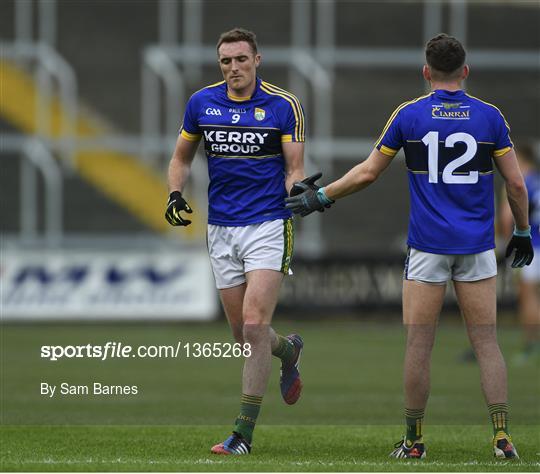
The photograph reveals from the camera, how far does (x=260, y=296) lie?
7949 millimetres

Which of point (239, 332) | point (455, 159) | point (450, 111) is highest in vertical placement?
point (450, 111)

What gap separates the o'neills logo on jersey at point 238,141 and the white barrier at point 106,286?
11489mm

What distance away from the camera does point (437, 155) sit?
24.9ft

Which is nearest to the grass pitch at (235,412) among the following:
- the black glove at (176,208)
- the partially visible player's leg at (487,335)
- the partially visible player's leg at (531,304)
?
the partially visible player's leg at (487,335)

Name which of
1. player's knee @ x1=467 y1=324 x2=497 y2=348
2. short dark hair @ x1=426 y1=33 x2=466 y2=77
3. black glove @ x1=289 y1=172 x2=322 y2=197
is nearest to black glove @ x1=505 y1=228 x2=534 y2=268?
player's knee @ x1=467 y1=324 x2=497 y2=348

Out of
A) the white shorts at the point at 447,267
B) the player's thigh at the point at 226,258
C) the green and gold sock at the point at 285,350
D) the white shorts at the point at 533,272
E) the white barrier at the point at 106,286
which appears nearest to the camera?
the white shorts at the point at 447,267

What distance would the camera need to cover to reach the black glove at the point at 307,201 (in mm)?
7688

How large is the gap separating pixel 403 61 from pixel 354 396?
1244 centimetres

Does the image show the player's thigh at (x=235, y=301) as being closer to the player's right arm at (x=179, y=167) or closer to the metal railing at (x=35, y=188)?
the player's right arm at (x=179, y=167)

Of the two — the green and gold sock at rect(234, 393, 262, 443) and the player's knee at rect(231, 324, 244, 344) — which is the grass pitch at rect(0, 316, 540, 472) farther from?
the player's knee at rect(231, 324, 244, 344)

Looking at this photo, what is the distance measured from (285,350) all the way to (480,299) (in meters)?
1.46

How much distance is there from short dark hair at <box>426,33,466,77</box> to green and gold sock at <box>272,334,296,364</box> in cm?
198

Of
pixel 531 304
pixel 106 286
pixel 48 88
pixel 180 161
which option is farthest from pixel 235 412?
pixel 48 88

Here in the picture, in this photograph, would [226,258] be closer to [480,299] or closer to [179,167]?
[179,167]
